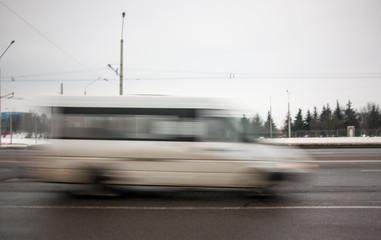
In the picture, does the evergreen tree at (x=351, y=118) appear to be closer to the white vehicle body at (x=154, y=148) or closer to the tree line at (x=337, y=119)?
the tree line at (x=337, y=119)

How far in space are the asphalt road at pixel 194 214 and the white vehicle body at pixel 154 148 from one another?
463 millimetres

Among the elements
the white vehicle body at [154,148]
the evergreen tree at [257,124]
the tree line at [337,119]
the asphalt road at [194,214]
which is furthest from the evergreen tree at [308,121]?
the white vehicle body at [154,148]

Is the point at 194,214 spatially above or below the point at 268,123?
below

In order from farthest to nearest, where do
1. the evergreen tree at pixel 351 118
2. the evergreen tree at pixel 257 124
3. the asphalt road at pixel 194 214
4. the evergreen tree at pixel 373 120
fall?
the evergreen tree at pixel 351 118 < the evergreen tree at pixel 373 120 < the evergreen tree at pixel 257 124 < the asphalt road at pixel 194 214

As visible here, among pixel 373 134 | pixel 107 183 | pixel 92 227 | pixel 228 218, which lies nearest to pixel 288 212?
pixel 228 218

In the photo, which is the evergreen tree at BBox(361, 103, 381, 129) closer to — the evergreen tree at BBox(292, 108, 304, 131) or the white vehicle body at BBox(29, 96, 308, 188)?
the evergreen tree at BBox(292, 108, 304, 131)

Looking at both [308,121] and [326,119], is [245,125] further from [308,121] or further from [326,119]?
[308,121]

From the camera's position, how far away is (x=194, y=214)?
5.20 metres

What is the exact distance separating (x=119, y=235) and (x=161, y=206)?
1648 millimetres

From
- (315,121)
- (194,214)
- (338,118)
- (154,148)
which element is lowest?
(194,214)

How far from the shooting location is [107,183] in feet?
21.4

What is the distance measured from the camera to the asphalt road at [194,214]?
4.25m

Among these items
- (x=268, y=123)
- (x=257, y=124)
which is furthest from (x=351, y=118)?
(x=257, y=124)

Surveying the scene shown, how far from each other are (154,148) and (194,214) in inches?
72.0
